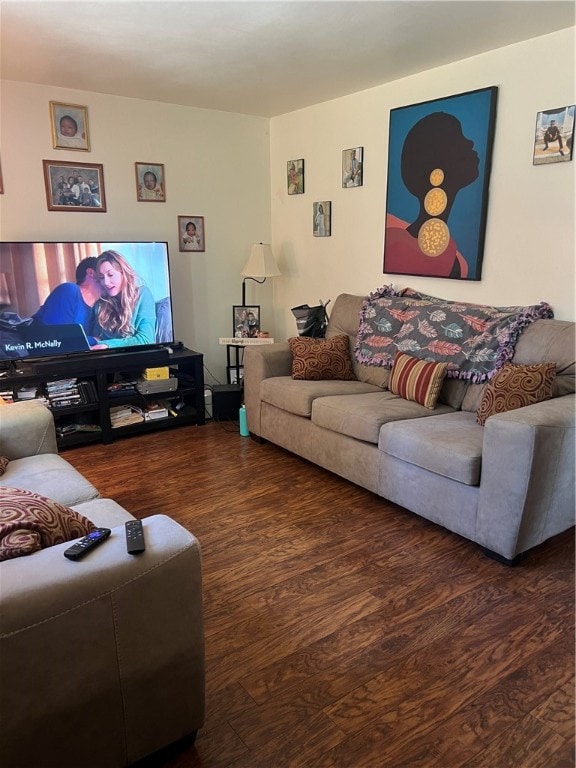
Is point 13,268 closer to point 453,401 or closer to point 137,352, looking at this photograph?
point 137,352

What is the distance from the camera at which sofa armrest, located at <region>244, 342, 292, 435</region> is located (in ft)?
12.1

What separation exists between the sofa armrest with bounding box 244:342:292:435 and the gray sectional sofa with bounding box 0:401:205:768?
2.29 metres

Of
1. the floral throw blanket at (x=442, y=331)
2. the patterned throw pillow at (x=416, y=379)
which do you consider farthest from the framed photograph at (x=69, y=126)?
the patterned throw pillow at (x=416, y=379)

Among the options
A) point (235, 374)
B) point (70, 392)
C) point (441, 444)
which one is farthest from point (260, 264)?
point (441, 444)

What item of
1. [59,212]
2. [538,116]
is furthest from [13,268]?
[538,116]

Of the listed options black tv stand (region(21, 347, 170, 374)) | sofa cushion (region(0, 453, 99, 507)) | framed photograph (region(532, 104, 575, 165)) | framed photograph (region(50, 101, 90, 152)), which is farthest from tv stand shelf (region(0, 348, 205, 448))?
framed photograph (region(532, 104, 575, 165))

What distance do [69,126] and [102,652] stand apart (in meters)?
3.57

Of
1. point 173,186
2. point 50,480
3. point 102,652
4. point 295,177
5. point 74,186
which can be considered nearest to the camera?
point 102,652

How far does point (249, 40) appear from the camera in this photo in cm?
279

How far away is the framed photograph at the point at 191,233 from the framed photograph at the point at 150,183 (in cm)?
24

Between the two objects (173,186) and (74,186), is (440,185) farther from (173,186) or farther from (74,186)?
(74,186)

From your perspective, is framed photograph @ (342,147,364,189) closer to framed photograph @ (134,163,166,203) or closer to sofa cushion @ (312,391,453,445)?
framed photograph @ (134,163,166,203)

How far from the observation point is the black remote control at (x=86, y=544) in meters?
1.24

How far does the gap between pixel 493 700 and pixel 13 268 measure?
339 centimetres
